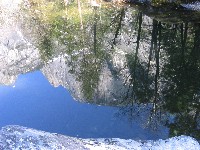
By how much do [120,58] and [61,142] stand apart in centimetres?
1759

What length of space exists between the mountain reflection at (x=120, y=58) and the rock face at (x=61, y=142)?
4966mm

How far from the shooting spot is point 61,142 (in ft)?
33.1

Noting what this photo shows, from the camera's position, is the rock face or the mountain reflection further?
the mountain reflection

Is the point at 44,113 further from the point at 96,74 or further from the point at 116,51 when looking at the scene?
the point at 116,51

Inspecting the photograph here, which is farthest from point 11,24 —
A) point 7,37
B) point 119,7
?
point 119,7

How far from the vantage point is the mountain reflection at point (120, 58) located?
20848 mm

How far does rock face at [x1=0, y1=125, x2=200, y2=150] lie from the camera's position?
30.9ft

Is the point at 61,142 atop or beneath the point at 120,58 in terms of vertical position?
atop

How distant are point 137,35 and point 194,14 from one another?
5779 millimetres

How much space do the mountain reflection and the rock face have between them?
4966mm

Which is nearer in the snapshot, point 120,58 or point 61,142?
point 61,142

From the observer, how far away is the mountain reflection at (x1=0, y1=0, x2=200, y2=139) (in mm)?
20848

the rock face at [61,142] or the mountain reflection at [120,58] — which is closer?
the rock face at [61,142]

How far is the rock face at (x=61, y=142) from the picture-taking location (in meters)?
9.42
